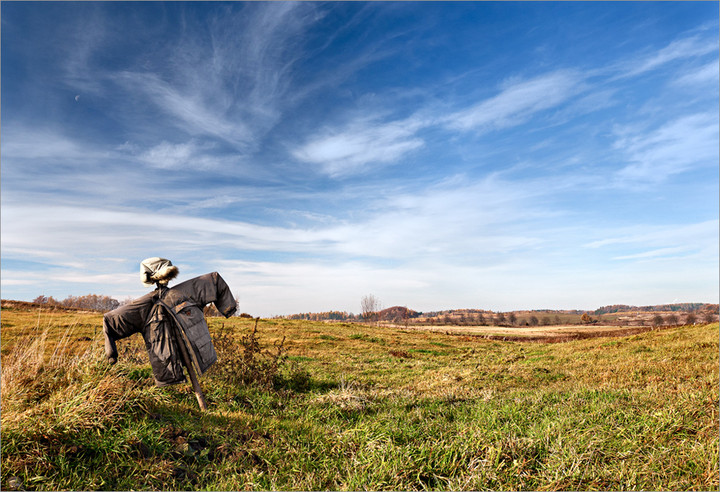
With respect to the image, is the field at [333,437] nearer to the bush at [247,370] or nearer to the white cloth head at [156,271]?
the bush at [247,370]

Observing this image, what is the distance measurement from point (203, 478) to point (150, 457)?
765 mm

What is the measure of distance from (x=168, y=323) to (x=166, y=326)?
0.06 meters

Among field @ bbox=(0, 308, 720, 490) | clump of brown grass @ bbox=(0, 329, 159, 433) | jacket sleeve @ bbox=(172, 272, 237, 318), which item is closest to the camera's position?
field @ bbox=(0, 308, 720, 490)

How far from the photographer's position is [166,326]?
5781 mm

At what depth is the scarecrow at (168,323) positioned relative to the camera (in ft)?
18.6

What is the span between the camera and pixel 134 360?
30.2ft

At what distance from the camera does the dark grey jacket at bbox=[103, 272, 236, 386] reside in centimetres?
564

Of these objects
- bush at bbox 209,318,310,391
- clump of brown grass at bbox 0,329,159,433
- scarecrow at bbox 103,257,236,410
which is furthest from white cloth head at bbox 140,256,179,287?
bush at bbox 209,318,310,391

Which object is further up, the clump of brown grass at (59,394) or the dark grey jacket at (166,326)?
the dark grey jacket at (166,326)

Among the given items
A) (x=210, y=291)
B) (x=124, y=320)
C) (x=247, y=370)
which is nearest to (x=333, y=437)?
(x=210, y=291)

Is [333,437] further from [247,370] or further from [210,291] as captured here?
[247,370]

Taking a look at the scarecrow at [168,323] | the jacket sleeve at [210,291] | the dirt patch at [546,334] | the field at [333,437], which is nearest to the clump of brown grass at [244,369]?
the field at [333,437]

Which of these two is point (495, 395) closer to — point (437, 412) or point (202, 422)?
point (437, 412)

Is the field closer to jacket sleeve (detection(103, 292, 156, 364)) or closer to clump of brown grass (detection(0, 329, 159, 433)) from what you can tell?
clump of brown grass (detection(0, 329, 159, 433))
